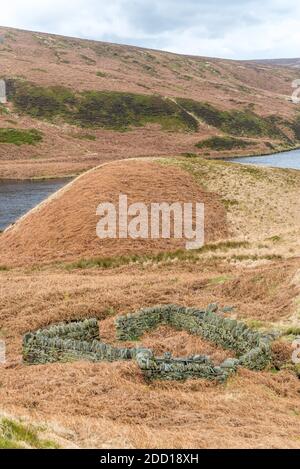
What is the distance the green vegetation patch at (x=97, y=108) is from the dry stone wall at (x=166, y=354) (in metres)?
134

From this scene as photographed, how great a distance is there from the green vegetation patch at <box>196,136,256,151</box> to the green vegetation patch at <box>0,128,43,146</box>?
44.5m

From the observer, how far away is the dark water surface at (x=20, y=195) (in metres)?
72.3

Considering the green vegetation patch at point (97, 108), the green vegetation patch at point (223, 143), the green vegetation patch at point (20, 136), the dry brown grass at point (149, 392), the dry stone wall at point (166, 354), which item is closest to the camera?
the dry brown grass at point (149, 392)

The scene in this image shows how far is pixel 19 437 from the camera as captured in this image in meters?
11.3

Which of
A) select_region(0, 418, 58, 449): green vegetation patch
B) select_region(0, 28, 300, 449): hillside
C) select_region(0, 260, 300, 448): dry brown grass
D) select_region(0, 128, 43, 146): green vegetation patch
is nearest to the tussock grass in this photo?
select_region(0, 28, 300, 449): hillside

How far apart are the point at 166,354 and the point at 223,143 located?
469ft

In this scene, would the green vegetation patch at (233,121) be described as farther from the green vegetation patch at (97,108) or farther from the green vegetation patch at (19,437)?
the green vegetation patch at (19,437)

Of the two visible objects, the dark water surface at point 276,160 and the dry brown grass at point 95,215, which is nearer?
the dry brown grass at point 95,215

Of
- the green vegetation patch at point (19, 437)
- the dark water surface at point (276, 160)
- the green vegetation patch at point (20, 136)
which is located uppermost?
the green vegetation patch at point (20, 136)

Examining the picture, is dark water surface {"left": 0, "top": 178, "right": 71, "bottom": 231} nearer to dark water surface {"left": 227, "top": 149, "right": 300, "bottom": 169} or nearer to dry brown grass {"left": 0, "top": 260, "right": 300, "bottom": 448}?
dry brown grass {"left": 0, "top": 260, "right": 300, "bottom": 448}

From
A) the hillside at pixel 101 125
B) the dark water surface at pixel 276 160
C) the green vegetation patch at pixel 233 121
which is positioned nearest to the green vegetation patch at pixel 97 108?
the hillside at pixel 101 125

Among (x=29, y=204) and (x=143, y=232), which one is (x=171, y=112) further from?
(x=143, y=232)

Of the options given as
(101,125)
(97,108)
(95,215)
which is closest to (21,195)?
(95,215)
